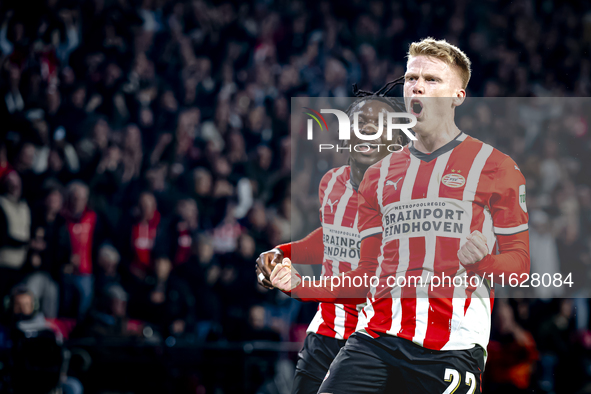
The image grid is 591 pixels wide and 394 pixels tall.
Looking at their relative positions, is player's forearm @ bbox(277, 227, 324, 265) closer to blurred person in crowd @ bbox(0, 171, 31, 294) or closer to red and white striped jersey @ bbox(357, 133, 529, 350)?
red and white striped jersey @ bbox(357, 133, 529, 350)

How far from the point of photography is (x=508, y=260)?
2008mm

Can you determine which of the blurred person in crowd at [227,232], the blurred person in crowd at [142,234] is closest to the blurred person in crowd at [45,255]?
the blurred person in crowd at [142,234]

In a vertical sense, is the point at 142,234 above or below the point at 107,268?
above

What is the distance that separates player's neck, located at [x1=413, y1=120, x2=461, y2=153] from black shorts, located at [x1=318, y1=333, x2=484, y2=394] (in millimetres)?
761

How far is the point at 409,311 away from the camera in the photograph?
7.10 feet

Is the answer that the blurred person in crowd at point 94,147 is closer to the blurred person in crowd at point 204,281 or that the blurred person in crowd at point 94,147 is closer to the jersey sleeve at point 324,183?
the blurred person in crowd at point 204,281

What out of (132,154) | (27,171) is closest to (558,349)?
(132,154)

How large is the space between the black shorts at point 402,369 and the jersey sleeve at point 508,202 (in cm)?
47

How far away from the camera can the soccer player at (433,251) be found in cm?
208

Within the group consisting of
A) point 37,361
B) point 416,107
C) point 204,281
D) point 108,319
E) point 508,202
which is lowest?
point 37,361

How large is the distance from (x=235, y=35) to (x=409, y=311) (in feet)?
17.6

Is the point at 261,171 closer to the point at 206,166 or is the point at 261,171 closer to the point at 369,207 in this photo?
the point at 206,166

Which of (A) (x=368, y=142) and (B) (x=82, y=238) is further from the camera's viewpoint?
(B) (x=82, y=238)

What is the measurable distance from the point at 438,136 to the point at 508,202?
383mm
